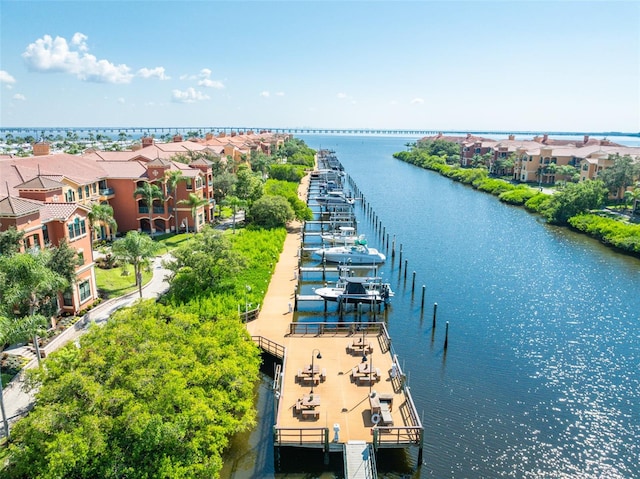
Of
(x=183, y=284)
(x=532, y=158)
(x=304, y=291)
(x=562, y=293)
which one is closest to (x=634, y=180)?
(x=532, y=158)

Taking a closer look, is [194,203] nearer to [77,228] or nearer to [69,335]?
[77,228]

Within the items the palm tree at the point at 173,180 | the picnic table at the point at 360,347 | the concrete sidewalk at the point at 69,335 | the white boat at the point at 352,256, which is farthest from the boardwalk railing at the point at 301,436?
the palm tree at the point at 173,180

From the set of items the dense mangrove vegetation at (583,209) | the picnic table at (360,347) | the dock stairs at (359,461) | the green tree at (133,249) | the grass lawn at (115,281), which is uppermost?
the green tree at (133,249)

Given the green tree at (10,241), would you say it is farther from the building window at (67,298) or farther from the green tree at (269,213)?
the green tree at (269,213)

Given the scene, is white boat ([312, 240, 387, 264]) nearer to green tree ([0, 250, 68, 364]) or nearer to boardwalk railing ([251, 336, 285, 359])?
boardwalk railing ([251, 336, 285, 359])

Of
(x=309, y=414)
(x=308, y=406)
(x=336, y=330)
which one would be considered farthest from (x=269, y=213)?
(x=309, y=414)

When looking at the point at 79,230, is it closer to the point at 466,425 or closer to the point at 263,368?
the point at 263,368
